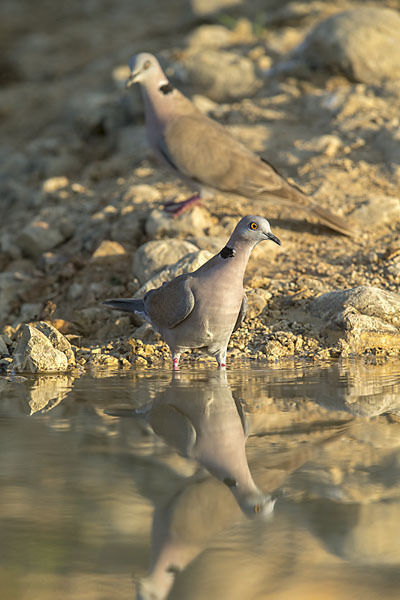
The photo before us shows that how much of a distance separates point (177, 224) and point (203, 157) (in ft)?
2.27

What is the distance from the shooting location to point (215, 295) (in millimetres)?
4770

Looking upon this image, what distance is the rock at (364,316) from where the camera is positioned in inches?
218

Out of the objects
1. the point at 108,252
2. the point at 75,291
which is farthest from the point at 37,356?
the point at 108,252

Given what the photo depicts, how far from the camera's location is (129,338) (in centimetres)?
588

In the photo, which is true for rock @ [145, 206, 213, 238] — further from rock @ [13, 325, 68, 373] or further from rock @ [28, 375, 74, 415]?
rock @ [28, 375, 74, 415]

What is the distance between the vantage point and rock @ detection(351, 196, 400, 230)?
24.4ft

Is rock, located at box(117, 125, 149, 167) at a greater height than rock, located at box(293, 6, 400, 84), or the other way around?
rock, located at box(293, 6, 400, 84)

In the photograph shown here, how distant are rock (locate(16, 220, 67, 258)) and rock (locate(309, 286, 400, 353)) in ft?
Result: 10.9

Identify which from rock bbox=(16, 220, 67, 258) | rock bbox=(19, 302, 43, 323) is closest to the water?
rock bbox=(19, 302, 43, 323)

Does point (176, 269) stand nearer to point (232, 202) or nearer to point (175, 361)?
point (175, 361)

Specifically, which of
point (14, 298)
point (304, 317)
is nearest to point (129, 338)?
point (304, 317)

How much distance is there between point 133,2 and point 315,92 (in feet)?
38.9

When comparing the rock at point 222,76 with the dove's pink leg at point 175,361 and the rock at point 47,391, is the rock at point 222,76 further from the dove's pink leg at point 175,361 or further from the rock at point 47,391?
the rock at point 47,391

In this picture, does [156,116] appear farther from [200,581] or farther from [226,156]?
[200,581]
